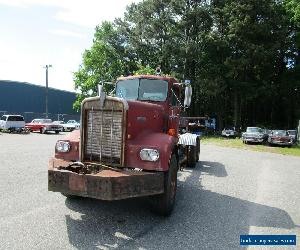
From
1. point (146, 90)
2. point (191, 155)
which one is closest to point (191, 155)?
point (191, 155)

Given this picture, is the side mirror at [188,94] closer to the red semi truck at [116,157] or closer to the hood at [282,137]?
the red semi truck at [116,157]

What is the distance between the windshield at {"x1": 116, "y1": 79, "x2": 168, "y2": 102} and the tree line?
1376 inches

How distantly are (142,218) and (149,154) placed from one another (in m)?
1.27

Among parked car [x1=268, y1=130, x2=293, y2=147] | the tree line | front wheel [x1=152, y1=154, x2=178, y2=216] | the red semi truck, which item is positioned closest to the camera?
the red semi truck

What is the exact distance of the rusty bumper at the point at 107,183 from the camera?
6.14 meters

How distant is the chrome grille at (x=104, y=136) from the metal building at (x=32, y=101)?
44307mm

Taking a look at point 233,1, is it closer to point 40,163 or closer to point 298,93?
point 298,93

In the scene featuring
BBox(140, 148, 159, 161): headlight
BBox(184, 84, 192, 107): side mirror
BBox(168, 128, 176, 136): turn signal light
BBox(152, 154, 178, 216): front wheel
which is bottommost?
BBox(152, 154, 178, 216): front wheel

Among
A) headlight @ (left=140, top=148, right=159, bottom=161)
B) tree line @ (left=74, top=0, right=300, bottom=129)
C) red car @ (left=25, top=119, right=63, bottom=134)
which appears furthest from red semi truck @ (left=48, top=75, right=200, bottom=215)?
tree line @ (left=74, top=0, right=300, bottom=129)

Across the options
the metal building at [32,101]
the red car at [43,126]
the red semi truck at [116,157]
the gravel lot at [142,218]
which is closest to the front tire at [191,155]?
the gravel lot at [142,218]

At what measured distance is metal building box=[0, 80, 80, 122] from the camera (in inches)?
2085

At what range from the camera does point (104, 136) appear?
7090mm

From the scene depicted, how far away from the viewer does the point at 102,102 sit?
22.9 ft

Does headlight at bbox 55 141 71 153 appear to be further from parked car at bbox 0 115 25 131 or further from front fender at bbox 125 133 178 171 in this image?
parked car at bbox 0 115 25 131
